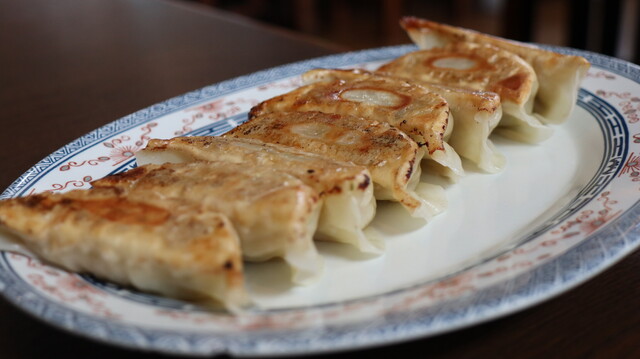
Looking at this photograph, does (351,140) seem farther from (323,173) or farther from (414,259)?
(414,259)

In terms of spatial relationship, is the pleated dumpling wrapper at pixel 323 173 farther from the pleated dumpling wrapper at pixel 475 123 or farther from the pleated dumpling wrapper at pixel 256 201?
the pleated dumpling wrapper at pixel 475 123

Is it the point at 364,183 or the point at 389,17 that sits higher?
the point at 364,183

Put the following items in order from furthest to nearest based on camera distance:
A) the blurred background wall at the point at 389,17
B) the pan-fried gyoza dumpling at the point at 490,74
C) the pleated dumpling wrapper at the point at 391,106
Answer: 1. the blurred background wall at the point at 389,17
2. the pan-fried gyoza dumpling at the point at 490,74
3. the pleated dumpling wrapper at the point at 391,106

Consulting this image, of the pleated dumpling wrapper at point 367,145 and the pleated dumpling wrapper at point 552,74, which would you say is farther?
the pleated dumpling wrapper at point 552,74

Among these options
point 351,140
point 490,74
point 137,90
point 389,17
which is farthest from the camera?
point 389,17

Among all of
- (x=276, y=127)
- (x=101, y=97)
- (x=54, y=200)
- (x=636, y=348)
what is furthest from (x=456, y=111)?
(x=101, y=97)

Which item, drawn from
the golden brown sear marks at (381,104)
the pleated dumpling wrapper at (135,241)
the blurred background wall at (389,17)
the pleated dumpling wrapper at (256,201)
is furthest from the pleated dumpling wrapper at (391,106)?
the blurred background wall at (389,17)

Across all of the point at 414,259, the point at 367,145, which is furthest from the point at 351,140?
the point at 414,259
